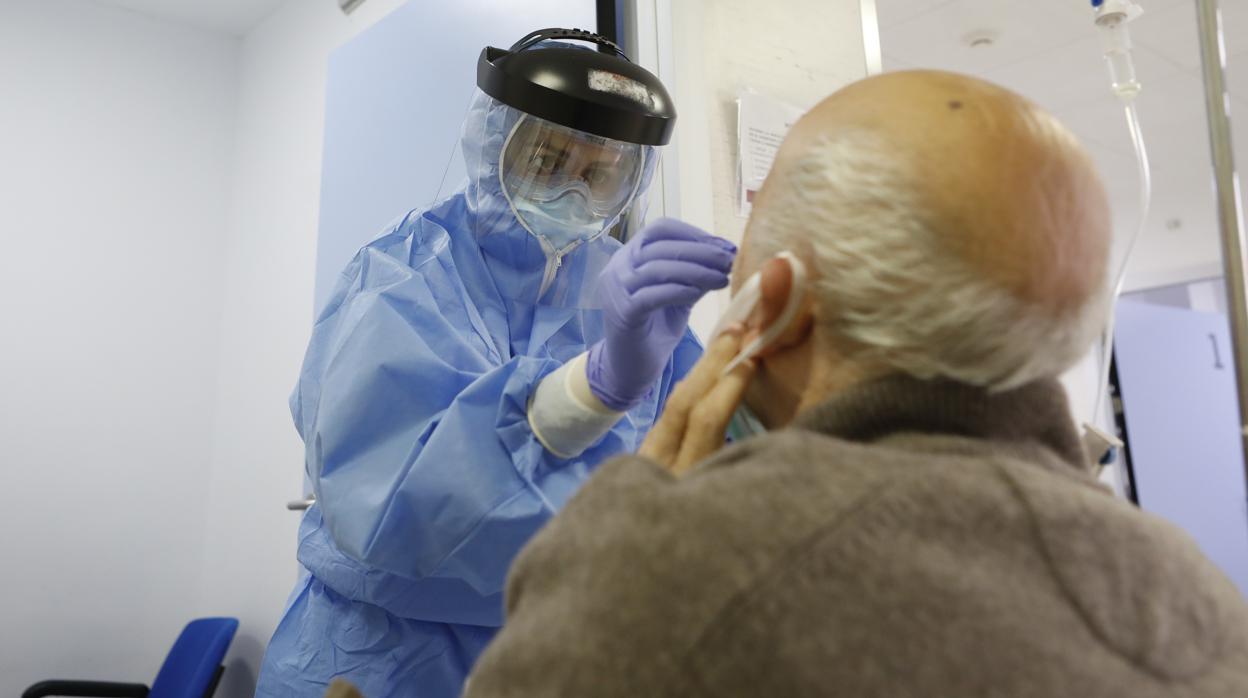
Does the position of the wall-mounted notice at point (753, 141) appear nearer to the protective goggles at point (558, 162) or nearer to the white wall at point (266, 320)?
the protective goggles at point (558, 162)

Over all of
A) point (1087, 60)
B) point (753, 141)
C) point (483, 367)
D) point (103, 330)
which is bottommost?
point (483, 367)

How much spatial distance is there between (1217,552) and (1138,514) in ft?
15.8

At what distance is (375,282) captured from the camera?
110 centimetres

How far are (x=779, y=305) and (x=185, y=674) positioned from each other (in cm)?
259

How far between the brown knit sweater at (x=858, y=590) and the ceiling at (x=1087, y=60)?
2.59 m

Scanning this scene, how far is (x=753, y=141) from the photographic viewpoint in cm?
156

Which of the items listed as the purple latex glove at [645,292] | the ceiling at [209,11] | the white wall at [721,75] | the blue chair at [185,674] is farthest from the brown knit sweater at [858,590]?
the ceiling at [209,11]

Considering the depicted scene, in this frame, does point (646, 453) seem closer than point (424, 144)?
Yes

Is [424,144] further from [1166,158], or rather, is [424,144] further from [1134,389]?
[1166,158]

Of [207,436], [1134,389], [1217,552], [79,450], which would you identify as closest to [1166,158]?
[1134,389]

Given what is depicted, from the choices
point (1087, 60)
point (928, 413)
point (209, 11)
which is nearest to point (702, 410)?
point (928, 413)

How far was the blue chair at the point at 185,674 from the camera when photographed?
97.5 inches

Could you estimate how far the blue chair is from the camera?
2.48m

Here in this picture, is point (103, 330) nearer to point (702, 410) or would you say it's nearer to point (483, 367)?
point (483, 367)
